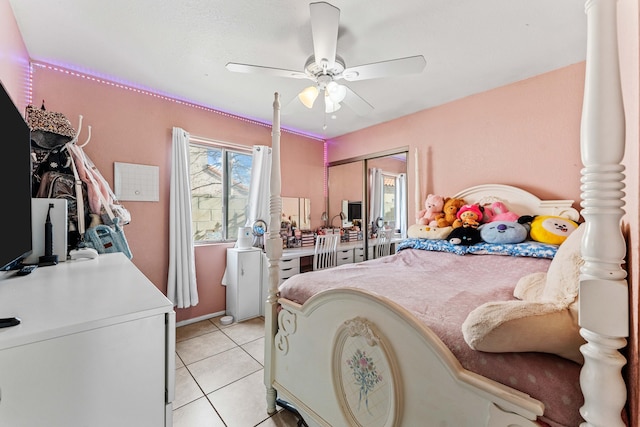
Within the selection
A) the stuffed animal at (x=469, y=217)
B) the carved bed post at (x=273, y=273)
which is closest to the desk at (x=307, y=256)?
the carved bed post at (x=273, y=273)

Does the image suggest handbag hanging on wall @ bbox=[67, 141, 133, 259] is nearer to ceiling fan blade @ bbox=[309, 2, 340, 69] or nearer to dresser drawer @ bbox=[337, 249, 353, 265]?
ceiling fan blade @ bbox=[309, 2, 340, 69]

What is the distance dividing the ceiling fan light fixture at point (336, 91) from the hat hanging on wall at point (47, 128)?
1.85 m

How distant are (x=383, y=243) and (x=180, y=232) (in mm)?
2771

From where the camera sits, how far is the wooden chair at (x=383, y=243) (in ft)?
12.9

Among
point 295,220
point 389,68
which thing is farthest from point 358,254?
point 389,68

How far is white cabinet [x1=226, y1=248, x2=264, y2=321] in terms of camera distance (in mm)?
2949

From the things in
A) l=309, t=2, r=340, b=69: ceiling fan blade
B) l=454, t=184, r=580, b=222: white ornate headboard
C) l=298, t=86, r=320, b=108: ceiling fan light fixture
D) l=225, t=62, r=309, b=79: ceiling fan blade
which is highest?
l=309, t=2, r=340, b=69: ceiling fan blade

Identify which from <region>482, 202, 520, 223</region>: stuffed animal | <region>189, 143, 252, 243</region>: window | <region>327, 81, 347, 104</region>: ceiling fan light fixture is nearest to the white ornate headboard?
<region>482, 202, 520, 223</region>: stuffed animal

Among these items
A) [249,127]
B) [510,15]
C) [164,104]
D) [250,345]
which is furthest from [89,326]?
[249,127]

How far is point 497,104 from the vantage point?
257 cm

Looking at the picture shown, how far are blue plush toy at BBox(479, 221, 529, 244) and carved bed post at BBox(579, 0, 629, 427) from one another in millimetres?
1787

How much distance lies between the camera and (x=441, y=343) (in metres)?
0.86

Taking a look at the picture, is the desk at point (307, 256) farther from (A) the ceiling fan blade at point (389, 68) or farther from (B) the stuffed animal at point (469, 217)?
(A) the ceiling fan blade at point (389, 68)

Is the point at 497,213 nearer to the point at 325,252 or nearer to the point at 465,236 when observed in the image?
the point at 465,236
